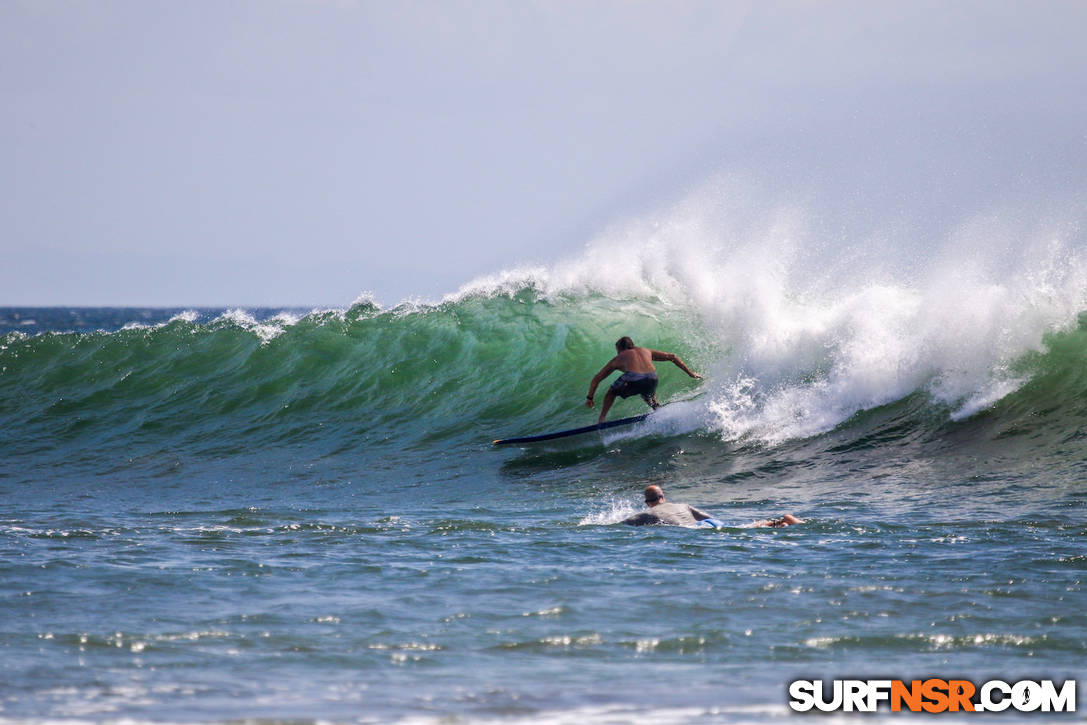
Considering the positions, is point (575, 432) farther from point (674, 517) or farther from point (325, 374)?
point (325, 374)

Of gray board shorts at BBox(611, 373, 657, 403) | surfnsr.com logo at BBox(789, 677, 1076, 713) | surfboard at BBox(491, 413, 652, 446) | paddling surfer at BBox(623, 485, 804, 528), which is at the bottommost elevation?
surfnsr.com logo at BBox(789, 677, 1076, 713)

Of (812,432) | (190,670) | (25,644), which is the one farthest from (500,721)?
(812,432)

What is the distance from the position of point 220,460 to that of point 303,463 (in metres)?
1.29

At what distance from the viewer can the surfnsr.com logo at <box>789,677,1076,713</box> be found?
5.12 m

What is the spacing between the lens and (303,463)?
14.2 meters

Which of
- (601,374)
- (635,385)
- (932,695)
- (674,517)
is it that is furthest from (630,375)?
(932,695)

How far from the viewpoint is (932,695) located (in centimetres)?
528

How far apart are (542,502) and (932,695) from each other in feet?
20.7

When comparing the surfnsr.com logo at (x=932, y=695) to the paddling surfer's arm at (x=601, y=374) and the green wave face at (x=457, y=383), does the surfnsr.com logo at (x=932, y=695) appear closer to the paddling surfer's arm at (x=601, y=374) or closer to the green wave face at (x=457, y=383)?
the green wave face at (x=457, y=383)

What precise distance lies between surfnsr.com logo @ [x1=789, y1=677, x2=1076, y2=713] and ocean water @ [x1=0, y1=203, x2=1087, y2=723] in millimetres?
143

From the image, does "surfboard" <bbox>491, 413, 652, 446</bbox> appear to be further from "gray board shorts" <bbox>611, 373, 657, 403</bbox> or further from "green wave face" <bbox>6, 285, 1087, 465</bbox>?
"green wave face" <bbox>6, 285, 1087, 465</bbox>

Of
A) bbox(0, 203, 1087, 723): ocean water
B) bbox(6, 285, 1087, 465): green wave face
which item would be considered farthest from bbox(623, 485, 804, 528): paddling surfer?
bbox(6, 285, 1087, 465): green wave face

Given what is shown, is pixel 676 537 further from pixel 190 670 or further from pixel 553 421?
pixel 553 421

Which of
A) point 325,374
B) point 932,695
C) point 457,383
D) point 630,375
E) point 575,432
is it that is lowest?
point 932,695
